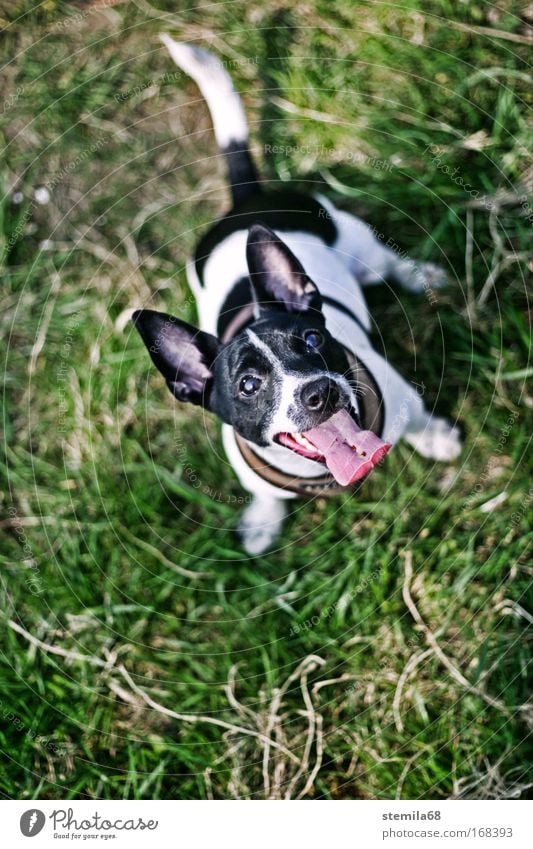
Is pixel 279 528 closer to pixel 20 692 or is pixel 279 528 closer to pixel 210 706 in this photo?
pixel 210 706

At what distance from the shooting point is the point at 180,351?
7.56 feet

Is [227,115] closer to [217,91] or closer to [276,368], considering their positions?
[217,91]

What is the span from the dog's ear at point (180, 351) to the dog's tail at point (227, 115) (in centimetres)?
84

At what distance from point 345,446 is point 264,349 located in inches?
15.6

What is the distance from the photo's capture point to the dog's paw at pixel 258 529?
9.71ft

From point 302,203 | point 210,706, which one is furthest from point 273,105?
point 210,706

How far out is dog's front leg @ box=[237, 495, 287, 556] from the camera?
2.95 metres

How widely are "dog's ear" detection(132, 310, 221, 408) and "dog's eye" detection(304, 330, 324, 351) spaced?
0.87 feet

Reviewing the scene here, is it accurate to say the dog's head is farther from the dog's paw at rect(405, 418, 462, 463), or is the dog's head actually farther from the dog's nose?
the dog's paw at rect(405, 418, 462, 463)

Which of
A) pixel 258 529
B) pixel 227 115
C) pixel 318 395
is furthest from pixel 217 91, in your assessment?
pixel 258 529

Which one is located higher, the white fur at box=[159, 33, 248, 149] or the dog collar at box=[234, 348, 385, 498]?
the white fur at box=[159, 33, 248, 149]

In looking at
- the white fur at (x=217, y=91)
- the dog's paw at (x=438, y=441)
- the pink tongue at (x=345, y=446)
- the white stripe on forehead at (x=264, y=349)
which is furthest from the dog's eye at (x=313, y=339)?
the white fur at (x=217, y=91)

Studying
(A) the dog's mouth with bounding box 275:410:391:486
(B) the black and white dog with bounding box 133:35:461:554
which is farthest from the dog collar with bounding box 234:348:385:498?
(A) the dog's mouth with bounding box 275:410:391:486

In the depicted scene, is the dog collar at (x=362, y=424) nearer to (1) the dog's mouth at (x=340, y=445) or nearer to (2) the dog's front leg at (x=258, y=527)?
(1) the dog's mouth at (x=340, y=445)
